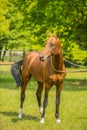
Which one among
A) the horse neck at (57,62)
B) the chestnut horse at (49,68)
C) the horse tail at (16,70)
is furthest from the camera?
the horse tail at (16,70)

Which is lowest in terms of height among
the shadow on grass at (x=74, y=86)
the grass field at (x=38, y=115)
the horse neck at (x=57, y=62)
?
the shadow on grass at (x=74, y=86)

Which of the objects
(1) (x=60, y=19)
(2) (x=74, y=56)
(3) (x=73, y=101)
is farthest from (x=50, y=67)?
(2) (x=74, y=56)

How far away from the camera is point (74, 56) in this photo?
41.0 m

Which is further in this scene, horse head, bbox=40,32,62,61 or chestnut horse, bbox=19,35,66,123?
chestnut horse, bbox=19,35,66,123

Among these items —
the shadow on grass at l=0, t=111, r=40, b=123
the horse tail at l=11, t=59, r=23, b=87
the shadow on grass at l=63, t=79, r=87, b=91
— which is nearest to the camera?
the shadow on grass at l=0, t=111, r=40, b=123

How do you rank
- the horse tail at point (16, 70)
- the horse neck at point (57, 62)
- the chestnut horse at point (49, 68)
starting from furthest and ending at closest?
1. the horse tail at point (16, 70)
2. the horse neck at point (57, 62)
3. the chestnut horse at point (49, 68)

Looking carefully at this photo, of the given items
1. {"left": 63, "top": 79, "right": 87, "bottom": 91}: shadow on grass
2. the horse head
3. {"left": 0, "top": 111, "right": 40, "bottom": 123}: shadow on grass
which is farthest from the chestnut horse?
{"left": 63, "top": 79, "right": 87, "bottom": 91}: shadow on grass

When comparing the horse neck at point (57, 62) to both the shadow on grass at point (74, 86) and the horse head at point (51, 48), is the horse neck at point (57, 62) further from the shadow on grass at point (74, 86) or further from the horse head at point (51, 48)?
the shadow on grass at point (74, 86)

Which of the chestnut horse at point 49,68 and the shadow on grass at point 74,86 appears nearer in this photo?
the chestnut horse at point 49,68

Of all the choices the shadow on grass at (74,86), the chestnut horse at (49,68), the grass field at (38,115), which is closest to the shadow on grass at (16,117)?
the grass field at (38,115)

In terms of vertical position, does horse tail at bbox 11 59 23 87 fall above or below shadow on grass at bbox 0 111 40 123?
above

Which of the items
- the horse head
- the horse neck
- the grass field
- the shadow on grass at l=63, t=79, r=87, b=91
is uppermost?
the horse head

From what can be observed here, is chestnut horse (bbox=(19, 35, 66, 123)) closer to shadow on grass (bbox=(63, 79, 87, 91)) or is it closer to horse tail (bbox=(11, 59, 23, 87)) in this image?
horse tail (bbox=(11, 59, 23, 87))

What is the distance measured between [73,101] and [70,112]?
3048 mm
